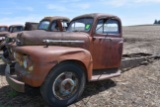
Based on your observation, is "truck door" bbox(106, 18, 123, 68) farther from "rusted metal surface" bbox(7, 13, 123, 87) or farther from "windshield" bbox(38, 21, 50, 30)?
"windshield" bbox(38, 21, 50, 30)

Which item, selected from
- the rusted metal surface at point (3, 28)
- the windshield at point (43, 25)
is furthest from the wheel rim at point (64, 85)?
the rusted metal surface at point (3, 28)

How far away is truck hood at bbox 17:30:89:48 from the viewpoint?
→ 15.1ft

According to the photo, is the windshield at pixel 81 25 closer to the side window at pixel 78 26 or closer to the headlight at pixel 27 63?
the side window at pixel 78 26

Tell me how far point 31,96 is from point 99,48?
187 centimetres

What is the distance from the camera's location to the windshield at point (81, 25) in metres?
5.31

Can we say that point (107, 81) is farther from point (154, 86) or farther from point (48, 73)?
point (48, 73)

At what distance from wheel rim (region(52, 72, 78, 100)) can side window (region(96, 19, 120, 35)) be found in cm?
144

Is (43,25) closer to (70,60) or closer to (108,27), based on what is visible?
(108,27)

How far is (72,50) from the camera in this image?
4332mm

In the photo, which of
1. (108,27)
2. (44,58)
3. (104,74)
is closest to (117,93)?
(104,74)

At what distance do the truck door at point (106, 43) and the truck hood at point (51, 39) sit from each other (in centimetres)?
47

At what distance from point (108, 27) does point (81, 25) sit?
2.18 ft

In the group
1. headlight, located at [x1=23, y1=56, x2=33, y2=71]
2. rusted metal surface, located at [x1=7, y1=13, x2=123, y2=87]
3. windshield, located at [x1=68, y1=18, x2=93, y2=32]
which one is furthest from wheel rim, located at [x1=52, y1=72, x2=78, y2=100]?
windshield, located at [x1=68, y1=18, x2=93, y2=32]

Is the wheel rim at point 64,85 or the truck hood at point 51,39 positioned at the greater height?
the truck hood at point 51,39
